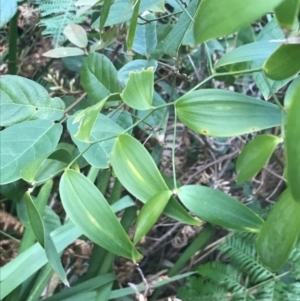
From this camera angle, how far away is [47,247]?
39 cm

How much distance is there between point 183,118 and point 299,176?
10 centimetres

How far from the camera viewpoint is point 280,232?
259 millimetres

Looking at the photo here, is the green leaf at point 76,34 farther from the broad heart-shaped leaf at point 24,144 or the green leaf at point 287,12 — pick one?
the green leaf at point 287,12

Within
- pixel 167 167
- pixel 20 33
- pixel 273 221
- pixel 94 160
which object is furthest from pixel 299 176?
pixel 20 33

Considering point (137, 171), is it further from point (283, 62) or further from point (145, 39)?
point (145, 39)

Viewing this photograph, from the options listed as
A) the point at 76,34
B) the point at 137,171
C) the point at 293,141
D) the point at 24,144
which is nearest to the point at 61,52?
the point at 76,34

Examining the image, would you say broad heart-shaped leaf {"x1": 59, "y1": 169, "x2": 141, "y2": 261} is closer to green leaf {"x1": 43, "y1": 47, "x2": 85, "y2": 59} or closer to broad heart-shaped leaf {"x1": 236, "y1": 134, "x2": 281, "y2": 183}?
broad heart-shaped leaf {"x1": 236, "y1": 134, "x2": 281, "y2": 183}

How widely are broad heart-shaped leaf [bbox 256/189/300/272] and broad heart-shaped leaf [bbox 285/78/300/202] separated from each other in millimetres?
45

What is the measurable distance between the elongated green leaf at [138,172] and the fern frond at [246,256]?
→ 479 millimetres

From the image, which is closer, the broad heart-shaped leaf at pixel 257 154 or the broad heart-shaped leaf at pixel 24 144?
the broad heart-shaped leaf at pixel 257 154

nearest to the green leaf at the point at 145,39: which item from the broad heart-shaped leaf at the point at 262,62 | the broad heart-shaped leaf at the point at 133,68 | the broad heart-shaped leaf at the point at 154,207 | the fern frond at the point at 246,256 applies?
the broad heart-shaped leaf at the point at 133,68

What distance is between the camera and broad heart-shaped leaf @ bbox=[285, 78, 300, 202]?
195 millimetres

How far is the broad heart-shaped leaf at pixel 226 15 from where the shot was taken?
0.61 feet

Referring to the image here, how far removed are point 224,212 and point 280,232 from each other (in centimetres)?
5
